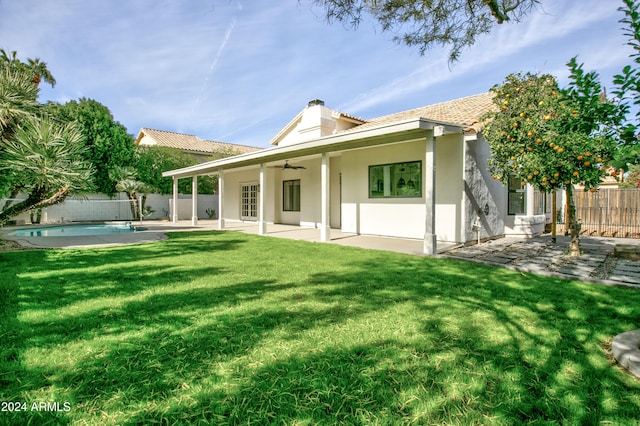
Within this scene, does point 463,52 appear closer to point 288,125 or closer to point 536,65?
point 536,65

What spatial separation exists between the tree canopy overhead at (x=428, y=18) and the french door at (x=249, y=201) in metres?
16.3

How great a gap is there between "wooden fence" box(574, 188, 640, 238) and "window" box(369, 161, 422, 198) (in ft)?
25.1

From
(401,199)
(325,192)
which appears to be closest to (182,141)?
(325,192)

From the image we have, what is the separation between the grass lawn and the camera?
87.2 inches

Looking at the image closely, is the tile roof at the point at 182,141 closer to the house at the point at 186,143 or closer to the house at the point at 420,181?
the house at the point at 186,143

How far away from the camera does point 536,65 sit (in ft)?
26.7

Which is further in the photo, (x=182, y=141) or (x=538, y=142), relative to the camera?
(x=182, y=141)

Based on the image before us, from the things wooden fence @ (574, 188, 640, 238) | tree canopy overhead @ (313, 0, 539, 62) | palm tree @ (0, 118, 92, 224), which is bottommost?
wooden fence @ (574, 188, 640, 238)

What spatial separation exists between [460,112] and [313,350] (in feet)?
36.8

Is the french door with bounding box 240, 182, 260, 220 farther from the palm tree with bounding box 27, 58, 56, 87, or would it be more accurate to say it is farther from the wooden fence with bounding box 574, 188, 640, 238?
the wooden fence with bounding box 574, 188, 640, 238

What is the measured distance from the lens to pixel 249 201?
2189cm

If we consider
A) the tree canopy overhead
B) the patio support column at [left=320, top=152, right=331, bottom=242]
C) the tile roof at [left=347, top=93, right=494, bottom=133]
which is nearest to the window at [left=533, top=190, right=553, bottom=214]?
the tile roof at [left=347, top=93, right=494, bottom=133]

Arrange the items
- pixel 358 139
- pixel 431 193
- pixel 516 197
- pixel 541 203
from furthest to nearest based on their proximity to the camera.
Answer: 1. pixel 541 203
2. pixel 516 197
3. pixel 358 139
4. pixel 431 193

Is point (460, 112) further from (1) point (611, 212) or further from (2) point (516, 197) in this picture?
(1) point (611, 212)
